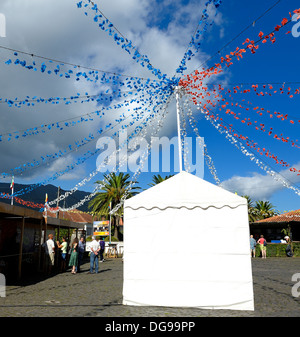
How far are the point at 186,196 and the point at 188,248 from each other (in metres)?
1.19

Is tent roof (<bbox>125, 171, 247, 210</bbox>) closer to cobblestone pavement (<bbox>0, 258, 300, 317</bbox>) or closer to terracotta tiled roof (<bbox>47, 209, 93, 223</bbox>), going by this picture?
cobblestone pavement (<bbox>0, 258, 300, 317</bbox>)

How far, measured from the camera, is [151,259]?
6.80m

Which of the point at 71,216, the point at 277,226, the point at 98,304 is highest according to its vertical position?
the point at 71,216

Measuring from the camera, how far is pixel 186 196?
689 centimetres

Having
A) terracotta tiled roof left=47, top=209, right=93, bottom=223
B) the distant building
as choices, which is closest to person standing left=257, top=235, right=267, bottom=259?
the distant building

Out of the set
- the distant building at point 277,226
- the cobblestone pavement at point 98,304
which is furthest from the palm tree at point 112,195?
the cobblestone pavement at point 98,304

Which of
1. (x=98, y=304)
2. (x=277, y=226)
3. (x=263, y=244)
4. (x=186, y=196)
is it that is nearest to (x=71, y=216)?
(x=277, y=226)

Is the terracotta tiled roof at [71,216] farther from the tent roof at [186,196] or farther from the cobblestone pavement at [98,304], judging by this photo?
the tent roof at [186,196]

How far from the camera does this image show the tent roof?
6.70m

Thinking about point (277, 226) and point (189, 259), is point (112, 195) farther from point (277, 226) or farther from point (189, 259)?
point (189, 259)
